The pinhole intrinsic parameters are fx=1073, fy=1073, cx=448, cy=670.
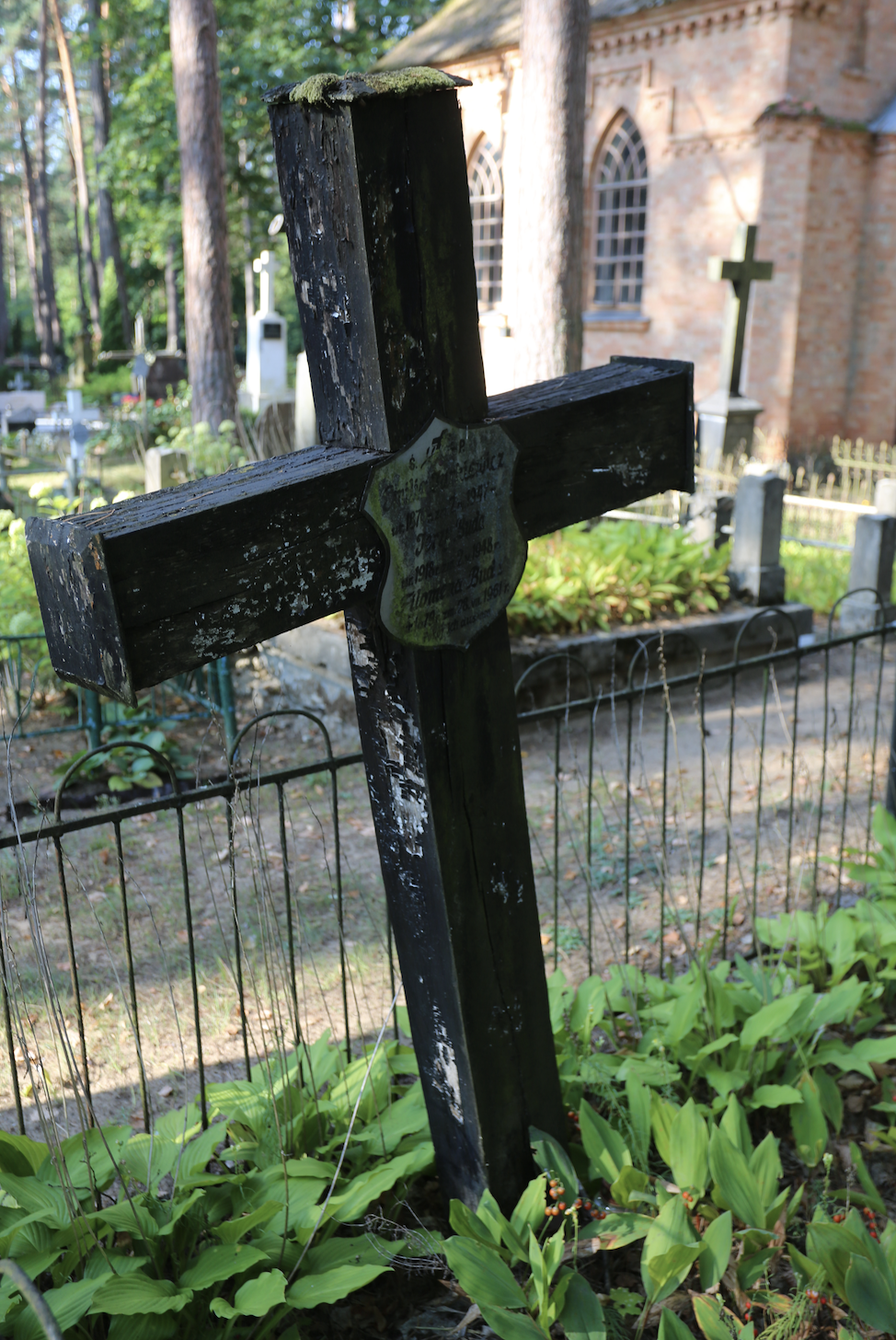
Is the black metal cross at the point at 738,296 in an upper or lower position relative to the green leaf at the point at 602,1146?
upper

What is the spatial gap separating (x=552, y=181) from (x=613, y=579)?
328 centimetres

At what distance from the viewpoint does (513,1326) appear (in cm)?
197

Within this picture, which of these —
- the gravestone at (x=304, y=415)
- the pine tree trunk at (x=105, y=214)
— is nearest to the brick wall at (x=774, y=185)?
the gravestone at (x=304, y=415)

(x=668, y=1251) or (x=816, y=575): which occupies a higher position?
(x=668, y=1251)

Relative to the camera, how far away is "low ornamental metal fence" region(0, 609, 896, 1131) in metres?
3.23

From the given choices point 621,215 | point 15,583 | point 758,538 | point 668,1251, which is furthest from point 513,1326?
point 621,215

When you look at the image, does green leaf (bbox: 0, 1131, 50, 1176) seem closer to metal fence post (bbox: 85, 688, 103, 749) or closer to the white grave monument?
metal fence post (bbox: 85, 688, 103, 749)

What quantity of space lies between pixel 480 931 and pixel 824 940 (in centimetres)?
182

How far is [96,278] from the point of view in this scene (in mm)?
34969

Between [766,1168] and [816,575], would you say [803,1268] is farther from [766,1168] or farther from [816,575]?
[816,575]

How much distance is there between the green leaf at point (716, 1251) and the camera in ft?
7.07

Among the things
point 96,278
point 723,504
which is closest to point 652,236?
point 723,504

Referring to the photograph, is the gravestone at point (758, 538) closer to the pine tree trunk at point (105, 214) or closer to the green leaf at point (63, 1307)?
the green leaf at point (63, 1307)

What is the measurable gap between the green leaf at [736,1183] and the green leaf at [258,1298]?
2.97ft
